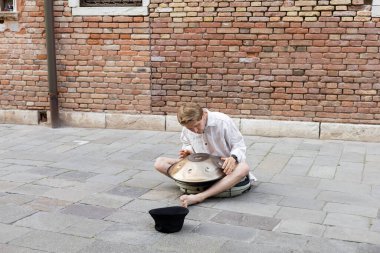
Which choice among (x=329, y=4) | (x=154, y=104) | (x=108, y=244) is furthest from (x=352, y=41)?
(x=108, y=244)

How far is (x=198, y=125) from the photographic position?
476 centimetres

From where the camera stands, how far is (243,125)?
8.11 meters

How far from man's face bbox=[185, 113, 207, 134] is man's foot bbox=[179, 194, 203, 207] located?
0.61 metres

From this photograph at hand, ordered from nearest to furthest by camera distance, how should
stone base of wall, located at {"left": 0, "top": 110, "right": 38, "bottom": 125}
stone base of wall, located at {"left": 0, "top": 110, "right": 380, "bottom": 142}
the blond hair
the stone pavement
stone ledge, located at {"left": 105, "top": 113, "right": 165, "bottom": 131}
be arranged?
the stone pavement < the blond hair < stone base of wall, located at {"left": 0, "top": 110, "right": 380, "bottom": 142} < stone ledge, located at {"left": 105, "top": 113, "right": 165, "bottom": 131} < stone base of wall, located at {"left": 0, "top": 110, "right": 38, "bottom": 125}

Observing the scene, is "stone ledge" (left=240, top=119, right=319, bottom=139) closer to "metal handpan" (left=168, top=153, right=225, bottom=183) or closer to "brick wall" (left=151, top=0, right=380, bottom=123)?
"brick wall" (left=151, top=0, right=380, bottom=123)

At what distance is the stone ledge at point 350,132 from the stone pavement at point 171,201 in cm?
14

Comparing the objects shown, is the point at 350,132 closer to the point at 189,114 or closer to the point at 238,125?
the point at 238,125

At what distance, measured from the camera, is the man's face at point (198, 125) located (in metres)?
4.70

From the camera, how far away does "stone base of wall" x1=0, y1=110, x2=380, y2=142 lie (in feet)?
25.3

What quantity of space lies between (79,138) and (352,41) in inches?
171

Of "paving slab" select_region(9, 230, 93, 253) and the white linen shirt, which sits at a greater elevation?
the white linen shirt

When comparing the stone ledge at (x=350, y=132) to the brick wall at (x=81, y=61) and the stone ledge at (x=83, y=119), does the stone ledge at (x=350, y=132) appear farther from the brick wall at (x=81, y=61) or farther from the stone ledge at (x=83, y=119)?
the stone ledge at (x=83, y=119)

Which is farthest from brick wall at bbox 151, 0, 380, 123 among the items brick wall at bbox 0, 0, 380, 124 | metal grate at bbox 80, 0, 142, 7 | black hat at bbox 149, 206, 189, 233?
black hat at bbox 149, 206, 189, 233

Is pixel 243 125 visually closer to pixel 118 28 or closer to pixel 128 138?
pixel 128 138
